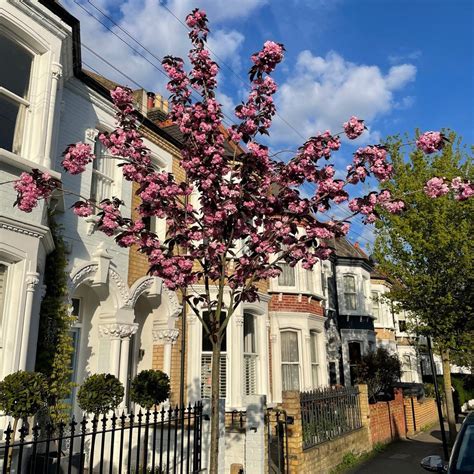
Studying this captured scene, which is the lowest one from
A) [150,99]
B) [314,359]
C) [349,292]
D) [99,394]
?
[99,394]

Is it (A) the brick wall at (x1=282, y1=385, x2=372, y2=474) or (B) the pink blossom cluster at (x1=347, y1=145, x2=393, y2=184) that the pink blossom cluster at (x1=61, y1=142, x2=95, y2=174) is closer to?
(B) the pink blossom cluster at (x1=347, y1=145, x2=393, y2=184)

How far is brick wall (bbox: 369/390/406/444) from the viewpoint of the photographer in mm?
12656

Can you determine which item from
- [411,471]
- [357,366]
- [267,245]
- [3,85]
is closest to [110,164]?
[3,85]

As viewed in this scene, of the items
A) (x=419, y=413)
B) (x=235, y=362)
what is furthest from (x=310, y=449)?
(x=419, y=413)

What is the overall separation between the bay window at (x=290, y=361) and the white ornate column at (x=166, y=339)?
490 centimetres

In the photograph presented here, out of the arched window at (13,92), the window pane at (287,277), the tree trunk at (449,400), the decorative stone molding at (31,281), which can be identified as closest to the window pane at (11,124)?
the arched window at (13,92)

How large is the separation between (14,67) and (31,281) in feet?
12.7

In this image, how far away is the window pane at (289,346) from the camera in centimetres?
1534

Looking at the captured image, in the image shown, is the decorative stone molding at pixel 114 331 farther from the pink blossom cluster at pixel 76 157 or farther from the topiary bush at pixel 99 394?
the pink blossom cluster at pixel 76 157

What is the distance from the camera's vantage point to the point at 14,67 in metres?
8.05

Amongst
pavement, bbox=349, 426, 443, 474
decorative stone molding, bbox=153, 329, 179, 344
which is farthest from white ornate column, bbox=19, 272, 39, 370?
pavement, bbox=349, 426, 443, 474

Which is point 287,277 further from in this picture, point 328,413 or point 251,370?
point 328,413

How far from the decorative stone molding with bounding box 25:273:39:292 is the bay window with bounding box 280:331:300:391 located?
976cm

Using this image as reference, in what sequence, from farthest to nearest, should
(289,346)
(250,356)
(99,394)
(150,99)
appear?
(150,99), (289,346), (250,356), (99,394)
